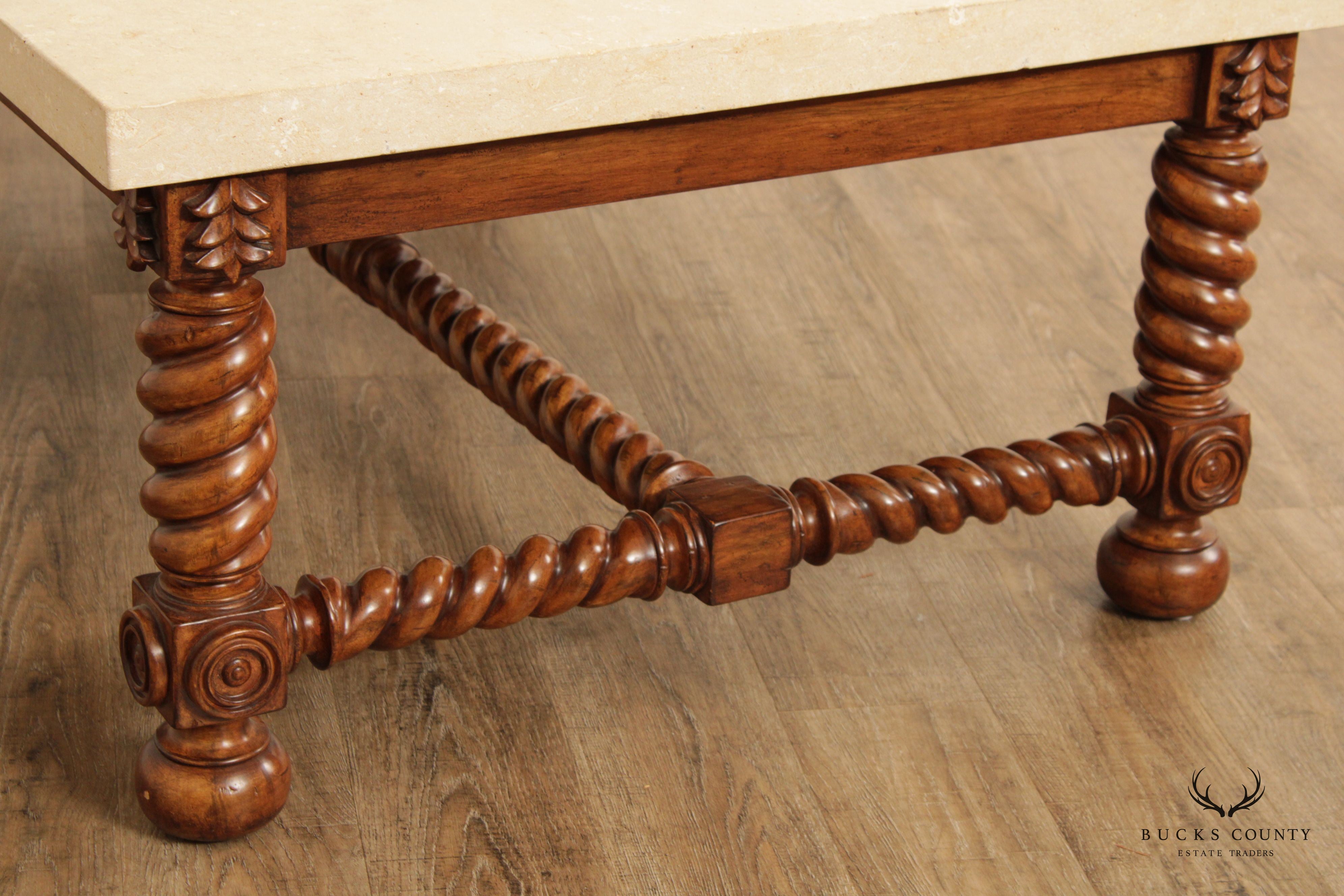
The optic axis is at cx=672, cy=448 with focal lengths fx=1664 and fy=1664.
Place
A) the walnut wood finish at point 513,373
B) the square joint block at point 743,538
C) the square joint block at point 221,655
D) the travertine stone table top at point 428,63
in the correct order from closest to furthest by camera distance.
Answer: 1. the travertine stone table top at point 428,63
2. the square joint block at point 221,655
3. the square joint block at point 743,538
4. the walnut wood finish at point 513,373

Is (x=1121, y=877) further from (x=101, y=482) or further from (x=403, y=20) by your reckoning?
(x=101, y=482)

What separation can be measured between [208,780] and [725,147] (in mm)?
519

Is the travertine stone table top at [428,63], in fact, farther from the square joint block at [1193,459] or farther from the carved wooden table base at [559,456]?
the square joint block at [1193,459]

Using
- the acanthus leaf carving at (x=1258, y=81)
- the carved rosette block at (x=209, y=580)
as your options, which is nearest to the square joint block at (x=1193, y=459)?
the acanthus leaf carving at (x=1258, y=81)

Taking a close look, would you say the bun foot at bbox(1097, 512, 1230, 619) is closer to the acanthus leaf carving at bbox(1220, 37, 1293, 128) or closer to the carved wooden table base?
the carved wooden table base

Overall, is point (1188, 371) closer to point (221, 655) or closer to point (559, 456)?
point (559, 456)

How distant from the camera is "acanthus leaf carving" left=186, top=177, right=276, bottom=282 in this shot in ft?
2.93

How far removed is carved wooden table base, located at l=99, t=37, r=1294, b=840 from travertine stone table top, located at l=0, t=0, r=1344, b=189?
1.9 inches

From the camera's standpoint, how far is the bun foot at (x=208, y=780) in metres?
1.06

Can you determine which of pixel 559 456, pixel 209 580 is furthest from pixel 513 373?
pixel 209 580

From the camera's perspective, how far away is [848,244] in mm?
2121

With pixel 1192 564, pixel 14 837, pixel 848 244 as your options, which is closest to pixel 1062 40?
pixel 1192 564

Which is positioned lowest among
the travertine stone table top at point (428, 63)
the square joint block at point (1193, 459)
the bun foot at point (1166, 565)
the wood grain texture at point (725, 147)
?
the bun foot at point (1166, 565)

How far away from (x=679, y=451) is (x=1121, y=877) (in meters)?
0.69
